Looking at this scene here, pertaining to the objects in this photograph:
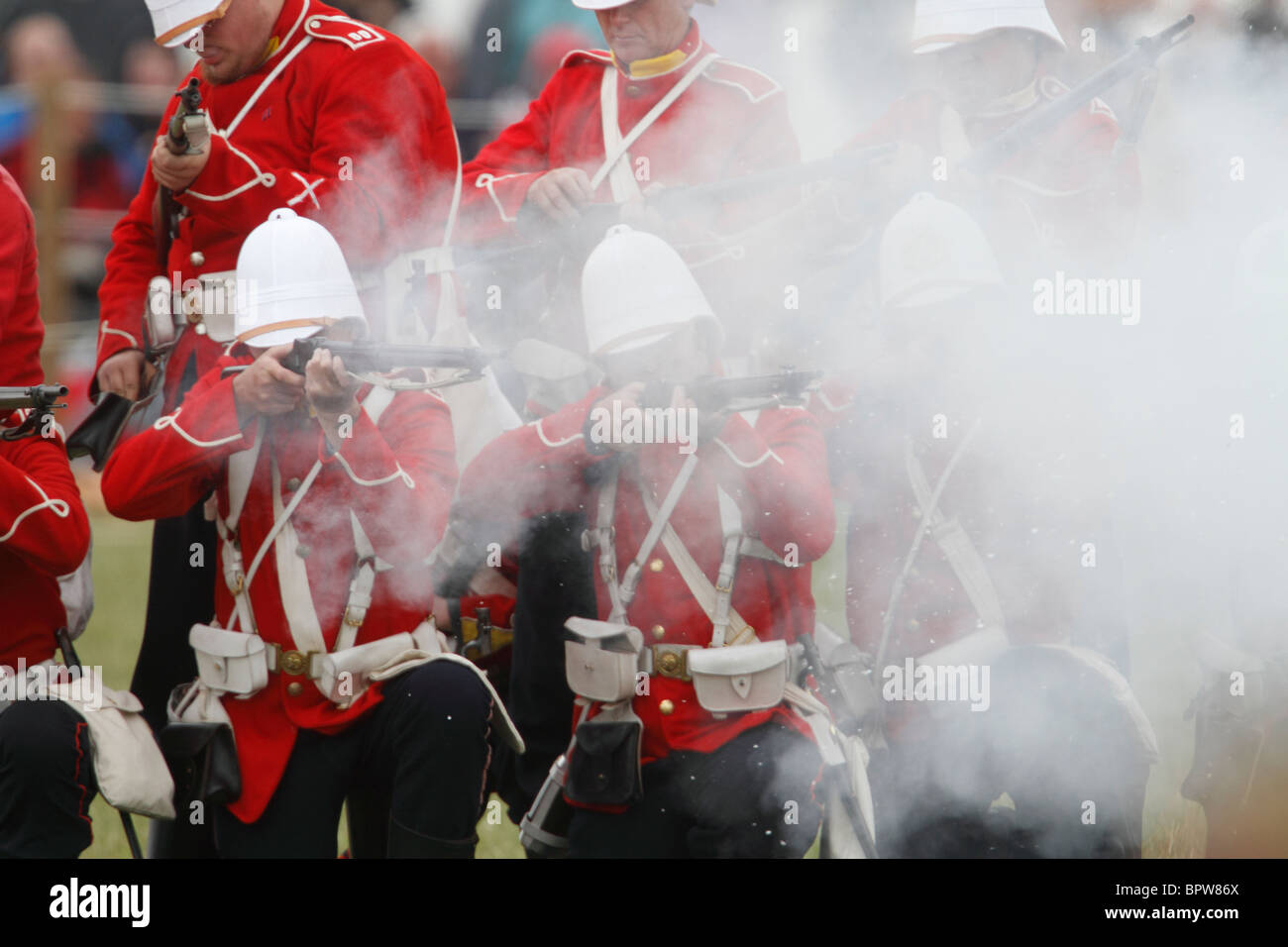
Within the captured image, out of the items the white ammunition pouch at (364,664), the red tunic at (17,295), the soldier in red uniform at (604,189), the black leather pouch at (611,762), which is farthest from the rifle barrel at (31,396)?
the black leather pouch at (611,762)

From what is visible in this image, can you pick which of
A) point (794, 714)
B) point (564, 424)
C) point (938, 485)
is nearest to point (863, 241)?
point (938, 485)

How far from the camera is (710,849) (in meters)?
3.27

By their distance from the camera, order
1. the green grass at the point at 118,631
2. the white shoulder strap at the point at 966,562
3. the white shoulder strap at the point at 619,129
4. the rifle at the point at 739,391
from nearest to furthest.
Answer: the rifle at the point at 739,391 < the white shoulder strap at the point at 966,562 < the white shoulder strap at the point at 619,129 < the green grass at the point at 118,631

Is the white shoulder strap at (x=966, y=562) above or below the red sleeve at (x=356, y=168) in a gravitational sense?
below

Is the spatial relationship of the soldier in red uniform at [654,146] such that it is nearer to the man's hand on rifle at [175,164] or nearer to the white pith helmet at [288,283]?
the white pith helmet at [288,283]

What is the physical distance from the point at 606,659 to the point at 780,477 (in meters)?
0.50

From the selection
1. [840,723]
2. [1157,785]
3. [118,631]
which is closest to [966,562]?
[840,723]

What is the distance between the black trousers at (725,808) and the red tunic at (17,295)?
62.9 inches

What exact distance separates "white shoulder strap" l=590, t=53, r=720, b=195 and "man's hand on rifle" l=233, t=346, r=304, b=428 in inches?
34.0

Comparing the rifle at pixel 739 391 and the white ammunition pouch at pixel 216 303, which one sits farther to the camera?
the white ammunition pouch at pixel 216 303

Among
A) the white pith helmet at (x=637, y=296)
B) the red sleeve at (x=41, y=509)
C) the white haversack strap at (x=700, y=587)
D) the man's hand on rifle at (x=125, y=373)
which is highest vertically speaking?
the white pith helmet at (x=637, y=296)

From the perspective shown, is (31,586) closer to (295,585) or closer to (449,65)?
(295,585)

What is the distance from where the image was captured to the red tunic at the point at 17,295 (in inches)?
141
